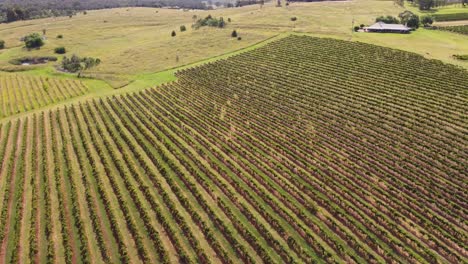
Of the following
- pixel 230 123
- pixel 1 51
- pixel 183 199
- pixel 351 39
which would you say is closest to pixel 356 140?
pixel 230 123

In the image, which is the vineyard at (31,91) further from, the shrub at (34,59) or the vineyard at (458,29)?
the vineyard at (458,29)

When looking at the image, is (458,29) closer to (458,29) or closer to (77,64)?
(458,29)

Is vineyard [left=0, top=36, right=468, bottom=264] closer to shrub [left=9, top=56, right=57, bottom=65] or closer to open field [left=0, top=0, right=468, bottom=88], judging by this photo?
open field [left=0, top=0, right=468, bottom=88]

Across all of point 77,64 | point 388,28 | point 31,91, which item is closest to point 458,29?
point 388,28

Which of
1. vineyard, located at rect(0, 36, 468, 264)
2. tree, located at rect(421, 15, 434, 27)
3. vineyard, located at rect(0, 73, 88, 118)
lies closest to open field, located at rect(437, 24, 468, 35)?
tree, located at rect(421, 15, 434, 27)

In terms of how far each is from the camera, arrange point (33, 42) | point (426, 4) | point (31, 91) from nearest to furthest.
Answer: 1. point (31, 91)
2. point (33, 42)
3. point (426, 4)

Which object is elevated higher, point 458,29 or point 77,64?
Answer: point 458,29
